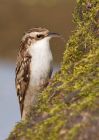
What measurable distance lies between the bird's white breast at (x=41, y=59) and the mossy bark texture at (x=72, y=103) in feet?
2.88

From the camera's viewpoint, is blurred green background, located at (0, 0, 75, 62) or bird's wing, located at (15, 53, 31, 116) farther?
blurred green background, located at (0, 0, 75, 62)

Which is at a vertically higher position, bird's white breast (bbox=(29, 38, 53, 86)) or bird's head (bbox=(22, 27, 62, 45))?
bird's head (bbox=(22, 27, 62, 45))

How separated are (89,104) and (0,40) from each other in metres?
17.3

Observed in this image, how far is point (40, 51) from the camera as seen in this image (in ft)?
18.8

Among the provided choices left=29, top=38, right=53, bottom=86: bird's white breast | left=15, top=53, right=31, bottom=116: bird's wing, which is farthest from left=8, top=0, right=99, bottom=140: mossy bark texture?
left=15, top=53, right=31, bottom=116: bird's wing

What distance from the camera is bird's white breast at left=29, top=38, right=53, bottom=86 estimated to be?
18.7 feet

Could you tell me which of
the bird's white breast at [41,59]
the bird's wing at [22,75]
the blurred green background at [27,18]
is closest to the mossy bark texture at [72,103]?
the bird's white breast at [41,59]

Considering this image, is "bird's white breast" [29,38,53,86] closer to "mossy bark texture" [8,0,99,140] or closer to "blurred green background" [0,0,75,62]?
"mossy bark texture" [8,0,99,140]

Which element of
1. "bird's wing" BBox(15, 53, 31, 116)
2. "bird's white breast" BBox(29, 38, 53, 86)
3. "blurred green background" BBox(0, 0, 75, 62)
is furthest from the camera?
"blurred green background" BBox(0, 0, 75, 62)

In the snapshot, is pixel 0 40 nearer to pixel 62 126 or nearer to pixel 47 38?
pixel 47 38

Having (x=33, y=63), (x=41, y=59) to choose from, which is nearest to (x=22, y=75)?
(x=33, y=63)

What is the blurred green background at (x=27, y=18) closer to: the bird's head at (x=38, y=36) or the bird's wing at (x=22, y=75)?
the bird's wing at (x=22, y=75)

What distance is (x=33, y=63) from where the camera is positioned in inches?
231

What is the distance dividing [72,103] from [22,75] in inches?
90.2
